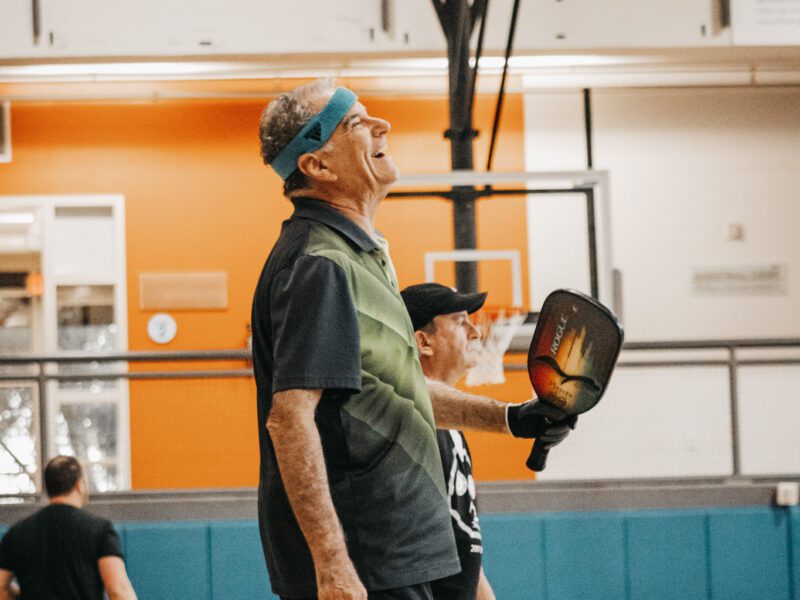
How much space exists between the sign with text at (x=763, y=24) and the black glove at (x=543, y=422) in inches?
252

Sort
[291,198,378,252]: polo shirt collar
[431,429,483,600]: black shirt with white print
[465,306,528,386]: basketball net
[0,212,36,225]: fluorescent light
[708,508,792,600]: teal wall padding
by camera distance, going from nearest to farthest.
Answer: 1. [291,198,378,252]: polo shirt collar
2. [431,429,483,600]: black shirt with white print
3. [708,508,792,600]: teal wall padding
4. [465,306,528,386]: basketball net
5. [0,212,36,225]: fluorescent light

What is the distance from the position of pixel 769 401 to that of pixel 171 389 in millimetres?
3364

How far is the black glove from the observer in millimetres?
2203

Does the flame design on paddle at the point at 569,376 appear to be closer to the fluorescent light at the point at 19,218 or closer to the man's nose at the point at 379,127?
the man's nose at the point at 379,127

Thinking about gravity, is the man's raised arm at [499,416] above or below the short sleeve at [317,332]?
below

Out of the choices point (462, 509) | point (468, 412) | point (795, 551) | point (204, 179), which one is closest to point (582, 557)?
point (795, 551)

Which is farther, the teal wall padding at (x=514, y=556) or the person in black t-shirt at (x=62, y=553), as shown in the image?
the teal wall padding at (x=514, y=556)

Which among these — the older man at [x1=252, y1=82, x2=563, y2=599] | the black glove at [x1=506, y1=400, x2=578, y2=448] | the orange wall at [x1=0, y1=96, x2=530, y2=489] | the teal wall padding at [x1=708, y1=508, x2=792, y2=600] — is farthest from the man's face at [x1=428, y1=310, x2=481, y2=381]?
the orange wall at [x1=0, y1=96, x2=530, y2=489]

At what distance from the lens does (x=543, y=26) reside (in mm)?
7805

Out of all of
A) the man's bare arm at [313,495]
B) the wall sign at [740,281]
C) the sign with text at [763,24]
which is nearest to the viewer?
the man's bare arm at [313,495]

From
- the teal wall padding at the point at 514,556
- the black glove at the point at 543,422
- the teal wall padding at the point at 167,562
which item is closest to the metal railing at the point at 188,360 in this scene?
the teal wall padding at the point at 167,562

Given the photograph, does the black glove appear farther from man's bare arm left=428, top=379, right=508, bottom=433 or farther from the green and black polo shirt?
the green and black polo shirt

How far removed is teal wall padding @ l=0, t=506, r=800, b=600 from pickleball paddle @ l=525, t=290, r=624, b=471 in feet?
11.4

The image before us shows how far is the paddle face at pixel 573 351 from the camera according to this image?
6.86 feet
